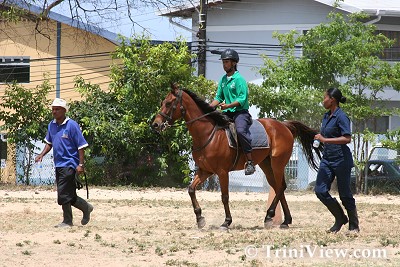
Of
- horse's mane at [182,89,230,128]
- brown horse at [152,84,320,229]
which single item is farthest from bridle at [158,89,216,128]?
horse's mane at [182,89,230,128]

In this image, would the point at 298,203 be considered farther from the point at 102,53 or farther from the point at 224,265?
the point at 102,53

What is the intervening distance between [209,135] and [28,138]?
14235mm

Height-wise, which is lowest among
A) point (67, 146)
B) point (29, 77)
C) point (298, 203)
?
point (298, 203)

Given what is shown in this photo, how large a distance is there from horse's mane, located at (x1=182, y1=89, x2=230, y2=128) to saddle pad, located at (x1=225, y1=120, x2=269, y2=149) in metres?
0.13

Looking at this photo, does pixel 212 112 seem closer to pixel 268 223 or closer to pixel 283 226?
pixel 268 223

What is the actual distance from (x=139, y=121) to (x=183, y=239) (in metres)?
14.6

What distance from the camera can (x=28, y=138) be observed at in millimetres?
26812

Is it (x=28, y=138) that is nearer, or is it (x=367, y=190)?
(x=367, y=190)

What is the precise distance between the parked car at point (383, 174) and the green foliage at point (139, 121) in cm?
521

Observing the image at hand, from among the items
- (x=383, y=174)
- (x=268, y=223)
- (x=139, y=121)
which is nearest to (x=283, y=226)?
(x=268, y=223)

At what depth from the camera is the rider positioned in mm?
13430

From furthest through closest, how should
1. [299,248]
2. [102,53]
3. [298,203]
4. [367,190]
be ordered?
[102,53] → [367,190] → [298,203] → [299,248]

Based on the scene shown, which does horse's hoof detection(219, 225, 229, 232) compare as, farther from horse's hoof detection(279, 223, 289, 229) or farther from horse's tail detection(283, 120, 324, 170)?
horse's tail detection(283, 120, 324, 170)

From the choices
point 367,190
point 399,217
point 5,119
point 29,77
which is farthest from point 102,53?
point 399,217
